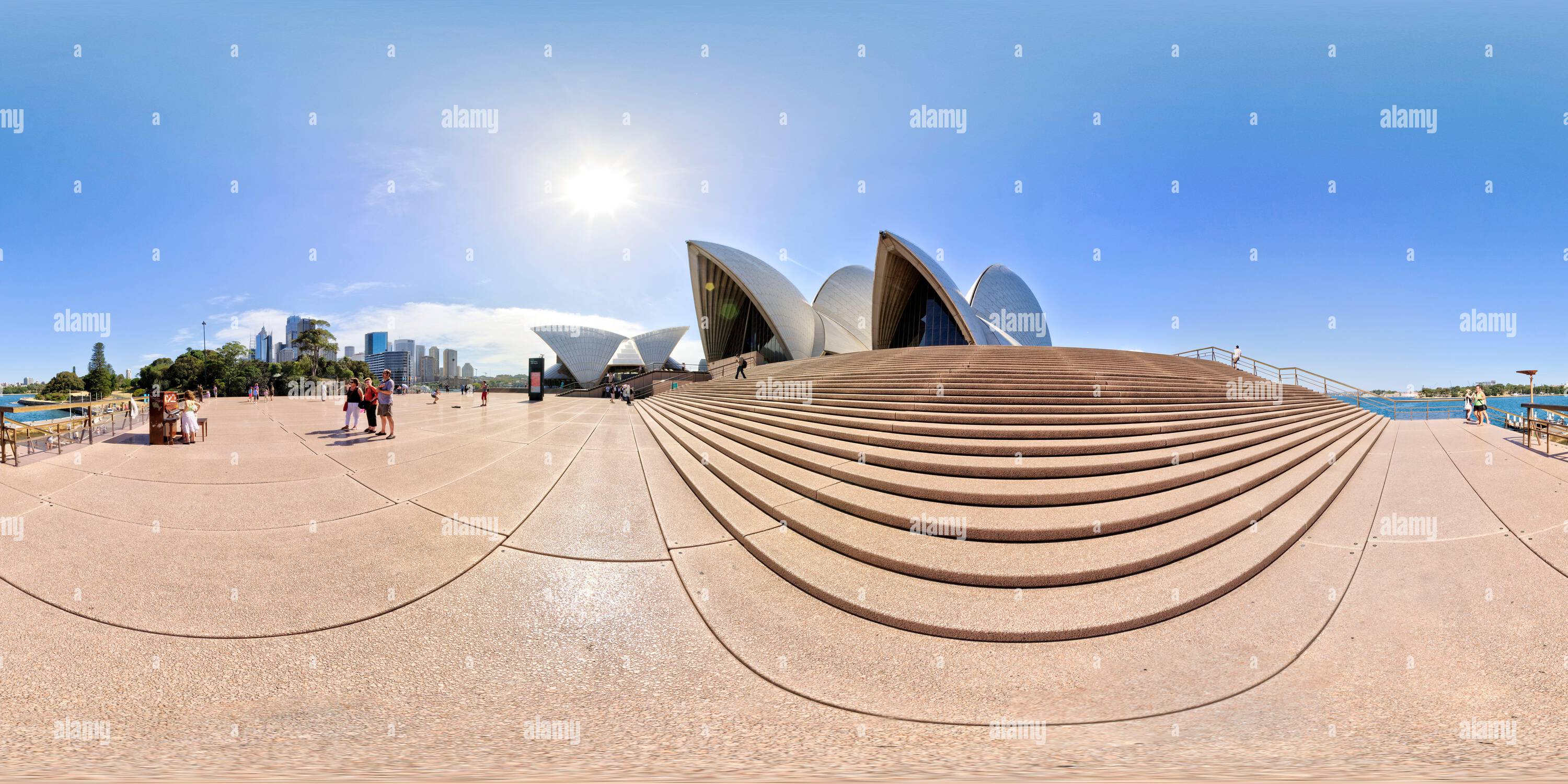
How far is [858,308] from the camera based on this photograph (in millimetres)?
48625

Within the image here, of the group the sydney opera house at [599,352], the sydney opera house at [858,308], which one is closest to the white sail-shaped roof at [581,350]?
the sydney opera house at [599,352]

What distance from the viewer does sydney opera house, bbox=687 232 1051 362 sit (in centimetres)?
3509

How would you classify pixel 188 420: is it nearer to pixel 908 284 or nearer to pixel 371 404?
pixel 371 404

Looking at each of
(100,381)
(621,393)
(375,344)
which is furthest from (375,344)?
(621,393)

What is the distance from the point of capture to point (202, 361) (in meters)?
51.3

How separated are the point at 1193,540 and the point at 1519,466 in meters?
7.77

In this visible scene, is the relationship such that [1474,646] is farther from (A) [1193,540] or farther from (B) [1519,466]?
(B) [1519,466]

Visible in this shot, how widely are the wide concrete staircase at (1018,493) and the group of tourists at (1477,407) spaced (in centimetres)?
720

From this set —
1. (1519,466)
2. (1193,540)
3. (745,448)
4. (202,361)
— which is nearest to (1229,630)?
(1193,540)

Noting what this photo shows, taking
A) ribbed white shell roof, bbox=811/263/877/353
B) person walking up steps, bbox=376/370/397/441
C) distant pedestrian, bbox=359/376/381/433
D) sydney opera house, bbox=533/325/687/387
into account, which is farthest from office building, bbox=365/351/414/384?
person walking up steps, bbox=376/370/397/441

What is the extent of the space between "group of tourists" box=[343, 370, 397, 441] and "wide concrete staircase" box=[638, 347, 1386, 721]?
5169 mm

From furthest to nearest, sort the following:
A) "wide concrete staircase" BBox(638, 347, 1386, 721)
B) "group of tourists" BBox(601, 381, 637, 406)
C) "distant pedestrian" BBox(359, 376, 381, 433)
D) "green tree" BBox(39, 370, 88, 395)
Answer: "green tree" BBox(39, 370, 88, 395) < "group of tourists" BBox(601, 381, 637, 406) < "distant pedestrian" BBox(359, 376, 381, 433) < "wide concrete staircase" BBox(638, 347, 1386, 721)

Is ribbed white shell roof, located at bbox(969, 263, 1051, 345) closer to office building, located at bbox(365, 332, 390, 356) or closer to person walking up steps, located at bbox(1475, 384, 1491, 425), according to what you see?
person walking up steps, located at bbox(1475, 384, 1491, 425)

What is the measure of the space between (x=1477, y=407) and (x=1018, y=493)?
61.0 feet
